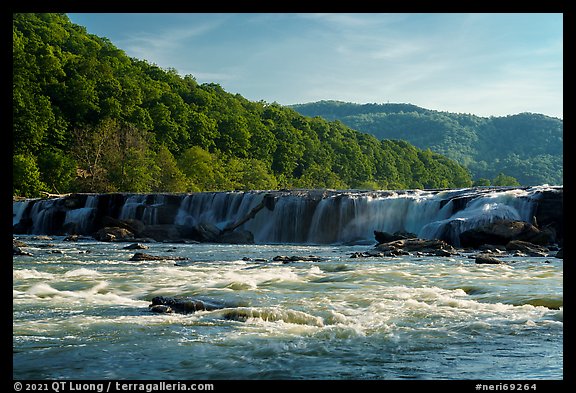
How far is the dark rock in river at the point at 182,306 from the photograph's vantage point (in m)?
11.1

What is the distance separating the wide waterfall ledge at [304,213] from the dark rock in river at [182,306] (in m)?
21.3

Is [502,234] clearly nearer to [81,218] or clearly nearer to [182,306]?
[182,306]

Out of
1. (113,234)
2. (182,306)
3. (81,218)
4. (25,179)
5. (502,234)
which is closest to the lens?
(182,306)

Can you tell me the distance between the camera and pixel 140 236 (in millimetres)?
38594

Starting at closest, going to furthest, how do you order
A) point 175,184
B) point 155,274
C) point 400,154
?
point 155,274
point 175,184
point 400,154

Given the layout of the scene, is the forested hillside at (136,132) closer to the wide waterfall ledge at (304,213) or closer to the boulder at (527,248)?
the wide waterfall ledge at (304,213)

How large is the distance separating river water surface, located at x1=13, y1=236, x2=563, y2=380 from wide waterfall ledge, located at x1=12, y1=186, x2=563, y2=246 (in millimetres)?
14698

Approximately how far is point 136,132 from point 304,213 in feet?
124

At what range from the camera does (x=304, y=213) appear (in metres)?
40.0

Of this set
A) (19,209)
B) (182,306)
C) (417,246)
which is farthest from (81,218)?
(182,306)
